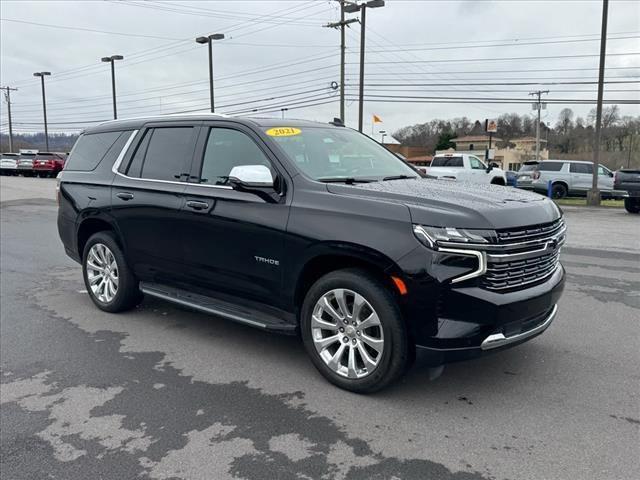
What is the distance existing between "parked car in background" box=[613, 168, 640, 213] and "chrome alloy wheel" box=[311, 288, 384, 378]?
15.6m

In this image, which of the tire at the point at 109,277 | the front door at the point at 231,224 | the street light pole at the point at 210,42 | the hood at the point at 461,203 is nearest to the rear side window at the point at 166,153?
the front door at the point at 231,224

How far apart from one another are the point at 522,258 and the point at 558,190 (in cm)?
2266

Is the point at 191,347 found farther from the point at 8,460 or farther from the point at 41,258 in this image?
the point at 41,258

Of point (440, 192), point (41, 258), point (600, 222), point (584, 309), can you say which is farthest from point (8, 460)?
point (600, 222)

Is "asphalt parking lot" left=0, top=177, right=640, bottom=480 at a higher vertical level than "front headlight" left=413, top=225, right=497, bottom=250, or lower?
lower

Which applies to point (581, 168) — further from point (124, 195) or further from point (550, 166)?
point (124, 195)

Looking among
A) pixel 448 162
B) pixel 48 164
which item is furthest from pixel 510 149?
pixel 448 162

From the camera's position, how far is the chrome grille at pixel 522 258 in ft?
10.8

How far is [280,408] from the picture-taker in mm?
3543

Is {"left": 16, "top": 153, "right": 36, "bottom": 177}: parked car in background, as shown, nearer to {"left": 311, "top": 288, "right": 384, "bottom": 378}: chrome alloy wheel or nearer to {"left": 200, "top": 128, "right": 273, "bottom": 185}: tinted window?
{"left": 200, "top": 128, "right": 273, "bottom": 185}: tinted window

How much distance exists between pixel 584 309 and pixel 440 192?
2898mm

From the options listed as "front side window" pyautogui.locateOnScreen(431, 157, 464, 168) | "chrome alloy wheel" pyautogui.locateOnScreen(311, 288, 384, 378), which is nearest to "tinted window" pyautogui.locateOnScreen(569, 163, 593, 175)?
"front side window" pyautogui.locateOnScreen(431, 157, 464, 168)

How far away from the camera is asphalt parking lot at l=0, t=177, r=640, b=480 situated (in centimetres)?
290

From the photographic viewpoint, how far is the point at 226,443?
3109 mm
